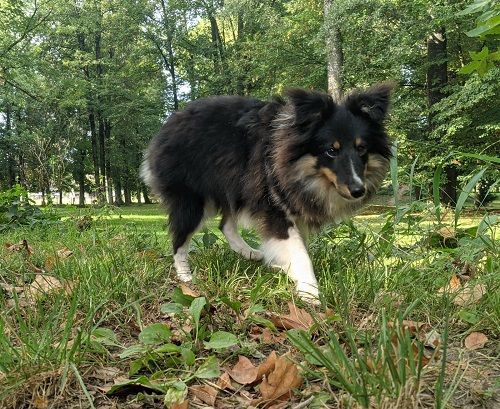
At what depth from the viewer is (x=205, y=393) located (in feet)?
5.47

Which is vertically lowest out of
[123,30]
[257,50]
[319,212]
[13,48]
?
[319,212]

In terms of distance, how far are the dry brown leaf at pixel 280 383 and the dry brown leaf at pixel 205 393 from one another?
17cm

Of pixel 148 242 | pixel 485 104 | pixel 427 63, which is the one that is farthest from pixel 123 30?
pixel 148 242

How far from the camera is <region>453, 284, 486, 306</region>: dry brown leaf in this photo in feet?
7.77

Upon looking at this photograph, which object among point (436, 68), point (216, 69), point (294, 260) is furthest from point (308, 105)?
point (216, 69)

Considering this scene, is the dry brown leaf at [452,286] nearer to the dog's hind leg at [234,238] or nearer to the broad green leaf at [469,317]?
the broad green leaf at [469,317]

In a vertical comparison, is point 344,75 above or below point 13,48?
below

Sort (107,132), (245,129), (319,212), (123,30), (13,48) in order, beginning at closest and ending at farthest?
1. (319,212)
2. (245,129)
3. (13,48)
4. (123,30)
5. (107,132)

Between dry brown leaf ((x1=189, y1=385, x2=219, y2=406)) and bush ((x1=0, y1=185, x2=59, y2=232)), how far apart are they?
584 centimetres

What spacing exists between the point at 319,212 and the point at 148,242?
1.64 m

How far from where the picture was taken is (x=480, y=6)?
167cm

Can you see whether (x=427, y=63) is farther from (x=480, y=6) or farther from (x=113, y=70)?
(x=113, y=70)

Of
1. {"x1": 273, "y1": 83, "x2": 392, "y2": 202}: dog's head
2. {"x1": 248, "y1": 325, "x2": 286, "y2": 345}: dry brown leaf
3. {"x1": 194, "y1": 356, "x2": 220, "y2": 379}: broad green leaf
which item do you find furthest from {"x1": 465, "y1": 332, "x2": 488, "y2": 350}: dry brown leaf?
{"x1": 273, "y1": 83, "x2": 392, "y2": 202}: dog's head

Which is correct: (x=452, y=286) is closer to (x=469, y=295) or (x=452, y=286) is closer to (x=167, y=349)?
(x=469, y=295)
